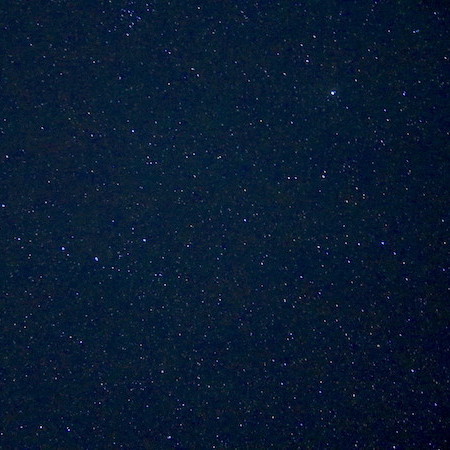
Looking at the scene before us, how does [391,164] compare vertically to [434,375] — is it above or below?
above

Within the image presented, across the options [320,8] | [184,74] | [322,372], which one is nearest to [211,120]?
[184,74]

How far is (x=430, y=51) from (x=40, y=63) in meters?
0.39

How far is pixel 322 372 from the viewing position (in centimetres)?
52

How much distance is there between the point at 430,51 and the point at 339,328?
0.29 metres

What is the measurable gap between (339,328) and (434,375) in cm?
11

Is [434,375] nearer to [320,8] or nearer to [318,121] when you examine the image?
[318,121]

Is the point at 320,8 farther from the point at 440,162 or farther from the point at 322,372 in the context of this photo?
the point at 322,372

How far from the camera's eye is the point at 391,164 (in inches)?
20.0

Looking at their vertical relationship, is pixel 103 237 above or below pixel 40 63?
below

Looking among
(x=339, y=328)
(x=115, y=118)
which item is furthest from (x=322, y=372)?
(x=115, y=118)

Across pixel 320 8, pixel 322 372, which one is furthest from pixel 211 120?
pixel 322 372

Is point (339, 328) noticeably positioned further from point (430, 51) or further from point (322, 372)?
point (430, 51)

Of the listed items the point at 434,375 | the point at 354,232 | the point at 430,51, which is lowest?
the point at 434,375

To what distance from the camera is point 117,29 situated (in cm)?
49
